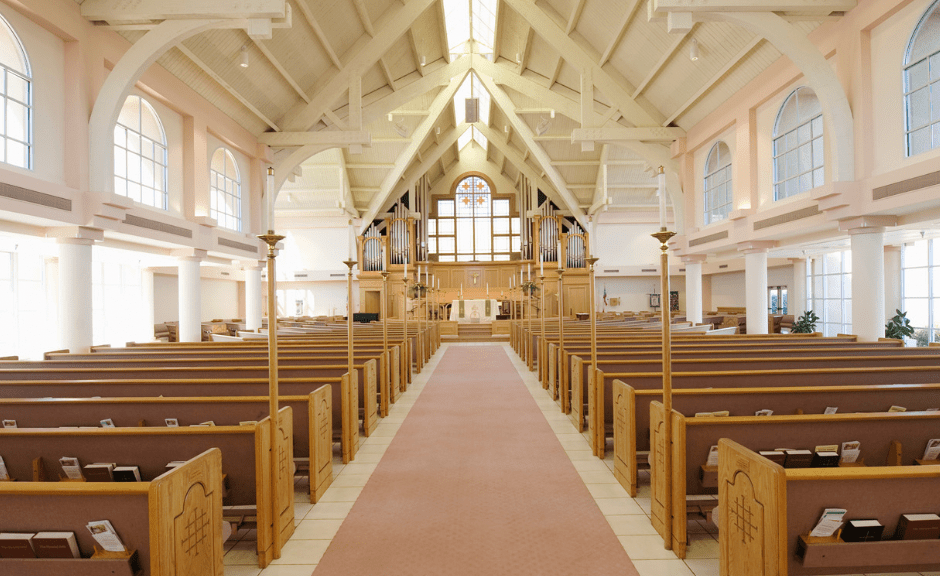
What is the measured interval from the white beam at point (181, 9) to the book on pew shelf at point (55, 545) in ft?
19.2

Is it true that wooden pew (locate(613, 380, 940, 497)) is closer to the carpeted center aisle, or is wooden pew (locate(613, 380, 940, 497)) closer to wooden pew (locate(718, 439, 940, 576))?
the carpeted center aisle

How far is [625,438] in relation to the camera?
3.46 m

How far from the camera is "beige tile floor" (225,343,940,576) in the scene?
8.27 feet

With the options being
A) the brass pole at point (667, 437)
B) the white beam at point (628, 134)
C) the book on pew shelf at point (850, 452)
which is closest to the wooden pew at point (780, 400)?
the brass pole at point (667, 437)

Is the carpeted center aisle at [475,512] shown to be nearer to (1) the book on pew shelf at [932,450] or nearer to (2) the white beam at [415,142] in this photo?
(1) the book on pew shelf at [932,450]

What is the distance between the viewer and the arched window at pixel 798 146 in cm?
729

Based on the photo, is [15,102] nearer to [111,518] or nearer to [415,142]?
[111,518]

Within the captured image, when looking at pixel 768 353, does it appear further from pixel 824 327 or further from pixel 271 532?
pixel 824 327

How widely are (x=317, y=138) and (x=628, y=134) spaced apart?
6224mm

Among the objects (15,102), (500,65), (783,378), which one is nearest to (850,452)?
(783,378)

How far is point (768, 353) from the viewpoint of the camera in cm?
539

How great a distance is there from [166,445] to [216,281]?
15.2 meters

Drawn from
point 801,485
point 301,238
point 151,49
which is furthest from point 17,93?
point 301,238

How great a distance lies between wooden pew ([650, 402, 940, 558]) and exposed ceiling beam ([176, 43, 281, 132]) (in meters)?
7.72
